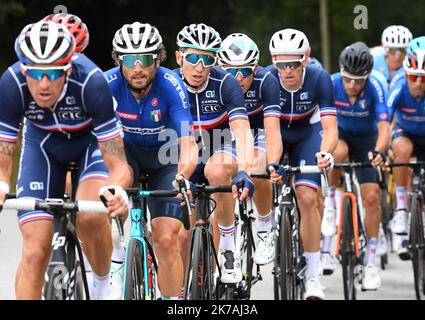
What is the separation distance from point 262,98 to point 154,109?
190 cm

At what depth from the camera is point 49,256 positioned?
6.95 metres

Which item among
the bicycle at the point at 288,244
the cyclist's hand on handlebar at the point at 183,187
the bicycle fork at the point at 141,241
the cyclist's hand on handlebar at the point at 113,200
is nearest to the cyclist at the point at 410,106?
the bicycle at the point at 288,244

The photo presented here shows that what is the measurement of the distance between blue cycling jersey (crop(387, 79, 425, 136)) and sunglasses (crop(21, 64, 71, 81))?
540 cm

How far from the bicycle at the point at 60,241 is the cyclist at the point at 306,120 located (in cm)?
336

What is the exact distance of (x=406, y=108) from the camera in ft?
37.7

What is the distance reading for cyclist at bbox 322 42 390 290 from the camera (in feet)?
36.1

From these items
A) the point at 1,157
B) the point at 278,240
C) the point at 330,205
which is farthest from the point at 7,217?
the point at 1,157

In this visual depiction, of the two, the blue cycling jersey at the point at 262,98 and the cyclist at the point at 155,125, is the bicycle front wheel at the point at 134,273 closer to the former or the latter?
the cyclist at the point at 155,125

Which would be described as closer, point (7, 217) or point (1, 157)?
point (1, 157)

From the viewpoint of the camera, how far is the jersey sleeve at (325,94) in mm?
10133

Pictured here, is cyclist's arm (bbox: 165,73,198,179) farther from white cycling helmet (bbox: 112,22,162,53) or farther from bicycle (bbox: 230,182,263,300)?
bicycle (bbox: 230,182,263,300)

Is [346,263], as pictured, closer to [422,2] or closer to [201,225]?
[201,225]

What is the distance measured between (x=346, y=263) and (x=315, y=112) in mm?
1331
